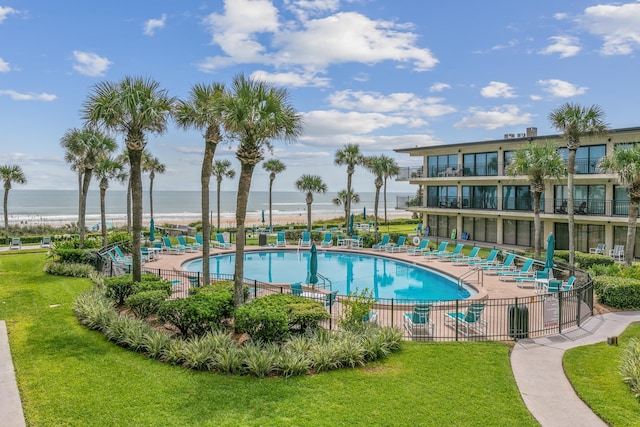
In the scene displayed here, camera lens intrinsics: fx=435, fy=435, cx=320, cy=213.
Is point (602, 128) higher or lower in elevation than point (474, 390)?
higher

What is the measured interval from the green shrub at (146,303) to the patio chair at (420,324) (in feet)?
24.3

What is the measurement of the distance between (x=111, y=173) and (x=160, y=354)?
26.1 m

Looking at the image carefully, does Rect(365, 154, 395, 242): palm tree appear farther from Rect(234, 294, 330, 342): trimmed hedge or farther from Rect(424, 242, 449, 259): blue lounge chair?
Rect(234, 294, 330, 342): trimmed hedge

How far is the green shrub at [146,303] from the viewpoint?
508 inches

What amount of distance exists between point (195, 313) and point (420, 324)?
6414 mm

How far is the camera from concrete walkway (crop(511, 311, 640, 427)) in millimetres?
8102

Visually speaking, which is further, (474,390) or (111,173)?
(111,173)

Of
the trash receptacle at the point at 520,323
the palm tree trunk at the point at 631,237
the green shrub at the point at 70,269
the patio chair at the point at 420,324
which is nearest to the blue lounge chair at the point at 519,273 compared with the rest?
the palm tree trunk at the point at 631,237

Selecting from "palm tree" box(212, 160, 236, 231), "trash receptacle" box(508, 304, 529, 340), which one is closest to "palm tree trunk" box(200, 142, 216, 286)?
"trash receptacle" box(508, 304, 529, 340)

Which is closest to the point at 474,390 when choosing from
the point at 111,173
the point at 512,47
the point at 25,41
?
the point at 512,47

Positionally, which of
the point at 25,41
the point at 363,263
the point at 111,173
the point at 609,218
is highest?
the point at 25,41

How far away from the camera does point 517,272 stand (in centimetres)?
2172

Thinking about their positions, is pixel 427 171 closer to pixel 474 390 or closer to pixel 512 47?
pixel 512 47

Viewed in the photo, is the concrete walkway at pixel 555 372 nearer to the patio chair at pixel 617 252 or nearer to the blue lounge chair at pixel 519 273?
the blue lounge chair at pixel 519 273
